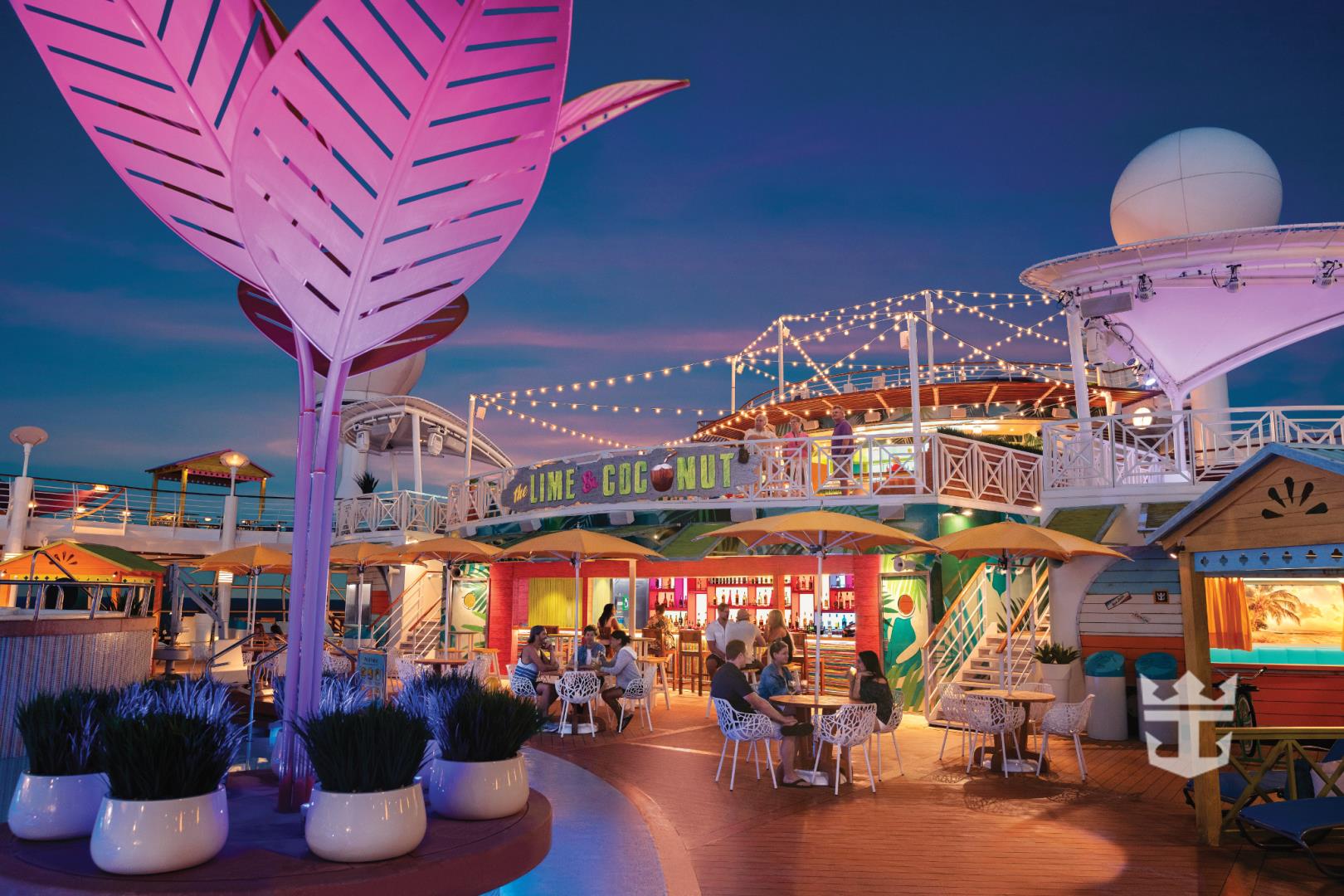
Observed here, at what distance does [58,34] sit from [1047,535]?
9804 mm

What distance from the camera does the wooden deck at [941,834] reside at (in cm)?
580

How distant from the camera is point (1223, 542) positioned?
6855mm

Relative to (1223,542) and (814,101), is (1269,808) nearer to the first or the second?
(1223,542)

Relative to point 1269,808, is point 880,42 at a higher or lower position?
higher

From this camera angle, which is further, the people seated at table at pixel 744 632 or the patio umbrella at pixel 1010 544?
the people seated at table at pixel 744 632

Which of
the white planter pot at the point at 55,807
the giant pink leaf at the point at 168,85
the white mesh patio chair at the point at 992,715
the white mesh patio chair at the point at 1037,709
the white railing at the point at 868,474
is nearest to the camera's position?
the white planter pot at the point at 55,807

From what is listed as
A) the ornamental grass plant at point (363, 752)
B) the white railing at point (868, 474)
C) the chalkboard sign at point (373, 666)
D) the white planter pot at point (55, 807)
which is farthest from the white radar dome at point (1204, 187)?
the white planter pot at point (55, 807)

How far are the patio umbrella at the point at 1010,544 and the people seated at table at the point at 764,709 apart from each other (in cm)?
272

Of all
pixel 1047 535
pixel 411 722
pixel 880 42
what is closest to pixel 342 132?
pixel 411 722

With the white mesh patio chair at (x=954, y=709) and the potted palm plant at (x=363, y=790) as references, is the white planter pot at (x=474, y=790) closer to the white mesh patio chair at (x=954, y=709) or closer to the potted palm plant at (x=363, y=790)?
the potted palm plant at (x=363, y=790)

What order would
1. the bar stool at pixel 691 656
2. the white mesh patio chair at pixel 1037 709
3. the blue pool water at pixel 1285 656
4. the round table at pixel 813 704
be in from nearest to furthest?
the round table at pixel 813 704, the white mesh patio chair at pixel 1037 709, the blue pool water at pixel 1285 656, the bar stool at pixel 691 656

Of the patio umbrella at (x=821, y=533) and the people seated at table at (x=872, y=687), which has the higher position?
the patio umbrella at (x=821, y=533)

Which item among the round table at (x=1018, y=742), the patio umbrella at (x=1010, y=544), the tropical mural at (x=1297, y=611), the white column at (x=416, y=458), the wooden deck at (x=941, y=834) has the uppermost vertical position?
the white column at (x=416, y=458)

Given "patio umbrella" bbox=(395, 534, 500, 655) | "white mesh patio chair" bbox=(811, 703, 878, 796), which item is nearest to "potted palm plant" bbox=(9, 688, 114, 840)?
"white mesh patio chair" bbox=(811, 703, 878, 796)
